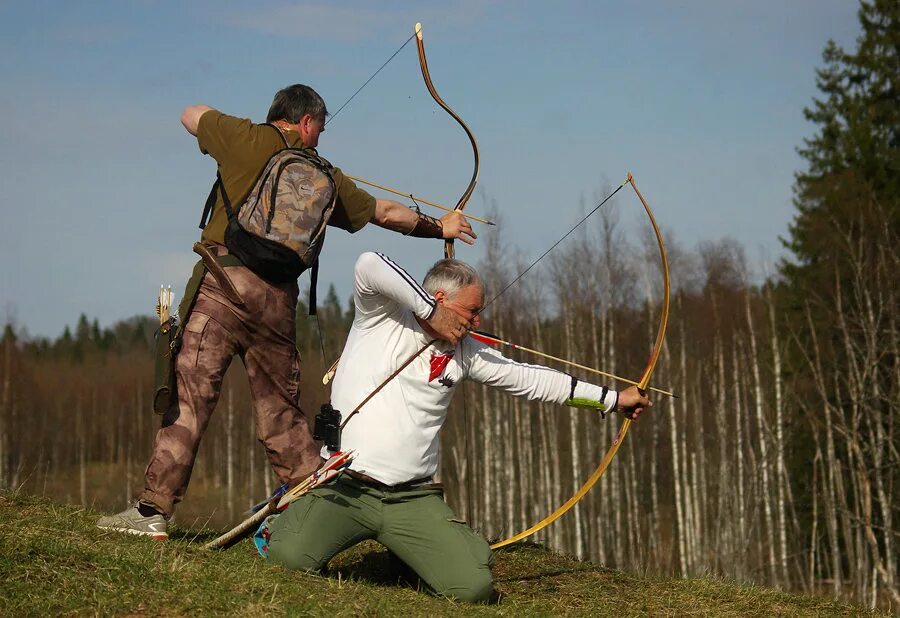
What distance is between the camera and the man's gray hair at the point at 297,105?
18.7 feet

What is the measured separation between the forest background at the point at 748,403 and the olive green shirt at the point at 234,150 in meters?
17.0

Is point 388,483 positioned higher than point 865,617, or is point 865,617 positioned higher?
point 388,483

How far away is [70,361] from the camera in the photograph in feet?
215

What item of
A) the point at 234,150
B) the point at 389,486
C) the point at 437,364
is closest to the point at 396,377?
the point at 437,364

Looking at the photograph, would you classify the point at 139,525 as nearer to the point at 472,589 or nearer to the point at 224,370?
the point at 224,370

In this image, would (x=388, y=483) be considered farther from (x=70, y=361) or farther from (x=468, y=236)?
(x=70, y=361)

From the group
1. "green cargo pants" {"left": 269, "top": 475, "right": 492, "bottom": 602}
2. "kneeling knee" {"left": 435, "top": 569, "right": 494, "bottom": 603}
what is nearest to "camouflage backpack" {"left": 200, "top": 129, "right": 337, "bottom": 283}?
"green cargo pants" {"left": 269, "top": 475, "right": 492, "bottom": 602}

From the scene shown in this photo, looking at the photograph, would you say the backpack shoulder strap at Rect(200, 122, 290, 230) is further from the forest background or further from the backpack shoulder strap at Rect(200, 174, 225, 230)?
the forest background

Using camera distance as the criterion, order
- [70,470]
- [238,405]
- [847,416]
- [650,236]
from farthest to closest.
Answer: [70,470], [238,405], [650,236], [847,416]

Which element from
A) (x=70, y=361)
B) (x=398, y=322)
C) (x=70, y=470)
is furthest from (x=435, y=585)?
(x=70, y=361)

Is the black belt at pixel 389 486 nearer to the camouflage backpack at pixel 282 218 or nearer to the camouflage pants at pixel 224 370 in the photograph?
the camouflage pants at pixel 224 370

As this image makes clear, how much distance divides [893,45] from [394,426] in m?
26.2

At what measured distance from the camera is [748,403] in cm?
3042

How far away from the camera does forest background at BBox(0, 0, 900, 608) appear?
78.8 feet
